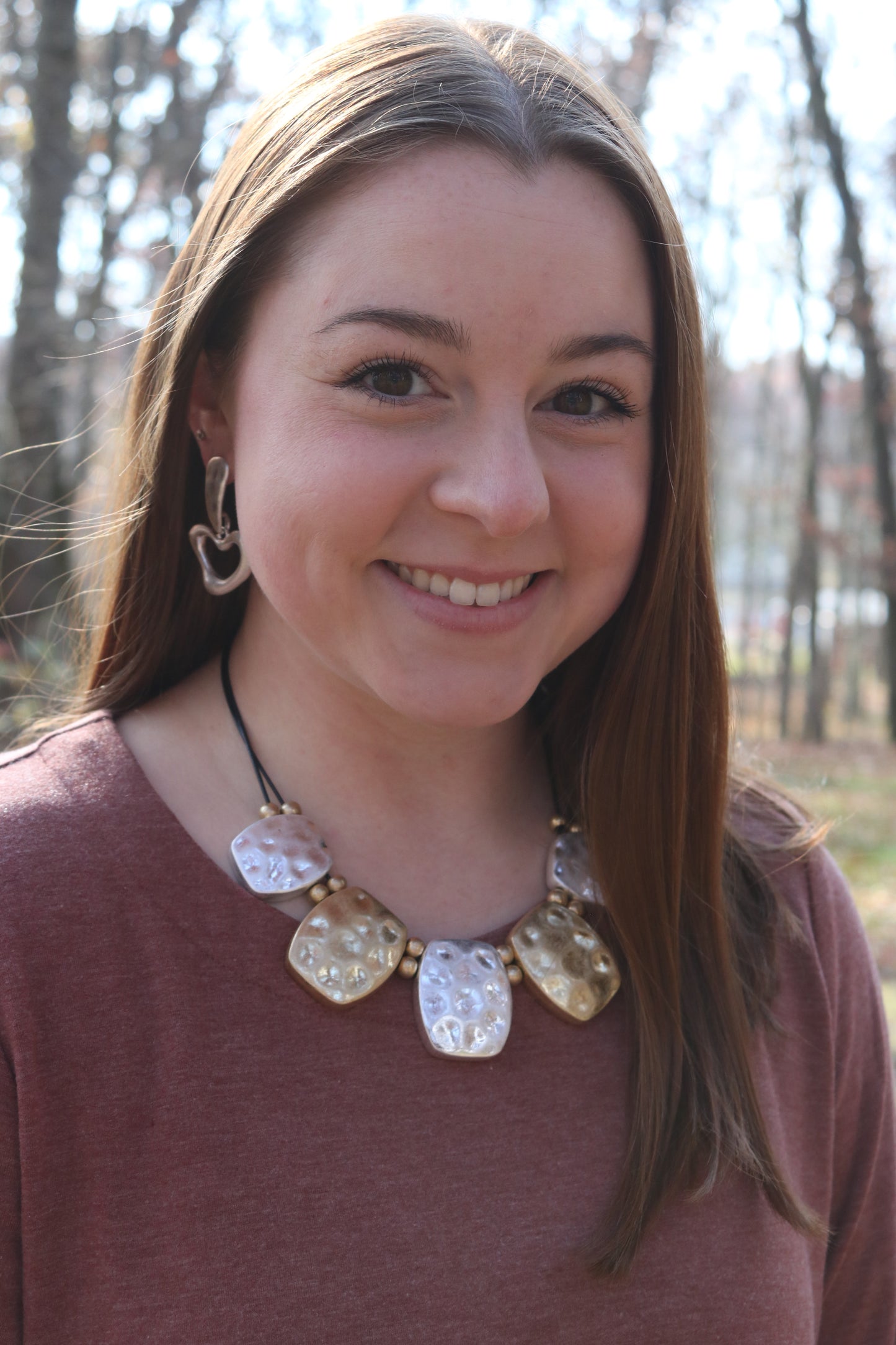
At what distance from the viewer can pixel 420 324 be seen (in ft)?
4.46

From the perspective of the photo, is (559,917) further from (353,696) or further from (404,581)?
(404,581)

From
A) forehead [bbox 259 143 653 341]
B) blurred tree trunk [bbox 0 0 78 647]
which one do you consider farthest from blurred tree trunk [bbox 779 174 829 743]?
forehead [bbox 259 143 653 341]

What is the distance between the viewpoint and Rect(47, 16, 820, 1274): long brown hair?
1.47 meters

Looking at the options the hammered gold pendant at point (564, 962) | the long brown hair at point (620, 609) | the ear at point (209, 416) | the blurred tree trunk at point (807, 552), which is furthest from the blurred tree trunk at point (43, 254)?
the blurred tree trunk at point (807, 552)

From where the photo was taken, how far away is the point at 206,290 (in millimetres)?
Result: 1549

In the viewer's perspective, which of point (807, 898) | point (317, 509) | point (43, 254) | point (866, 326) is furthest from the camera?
point (866, 326)

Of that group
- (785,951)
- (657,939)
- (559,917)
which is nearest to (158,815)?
(559,917)

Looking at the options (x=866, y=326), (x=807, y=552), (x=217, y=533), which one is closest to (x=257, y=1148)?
(x=217, y=533)

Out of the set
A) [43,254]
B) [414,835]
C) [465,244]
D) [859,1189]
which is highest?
[43,254]

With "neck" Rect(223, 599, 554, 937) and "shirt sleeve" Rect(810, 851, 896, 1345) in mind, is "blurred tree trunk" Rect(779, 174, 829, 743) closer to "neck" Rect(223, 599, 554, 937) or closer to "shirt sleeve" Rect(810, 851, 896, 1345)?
"shirt sleeve" Rect(810, 851, 896, 1345)

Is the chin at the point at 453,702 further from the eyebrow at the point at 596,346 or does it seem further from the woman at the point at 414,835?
the eyebrow at the point at 596,346

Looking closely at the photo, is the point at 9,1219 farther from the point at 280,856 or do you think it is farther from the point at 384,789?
the point at 384,789

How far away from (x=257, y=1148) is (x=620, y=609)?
3.06 feet

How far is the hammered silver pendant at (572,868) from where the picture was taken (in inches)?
68.7
